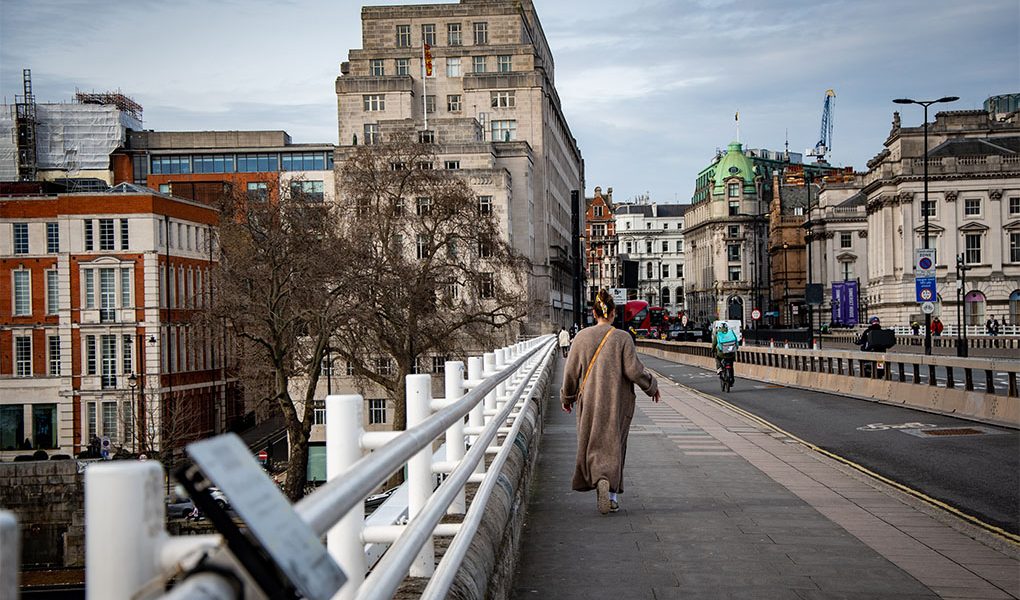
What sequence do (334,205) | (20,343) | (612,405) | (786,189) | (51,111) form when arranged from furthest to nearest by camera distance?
(786,189)
(51,111)
(20,343)
(334,205)
(612,405)

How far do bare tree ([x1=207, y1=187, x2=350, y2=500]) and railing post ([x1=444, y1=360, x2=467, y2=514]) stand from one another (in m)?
34.0

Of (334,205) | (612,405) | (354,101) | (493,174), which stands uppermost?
(354,101)

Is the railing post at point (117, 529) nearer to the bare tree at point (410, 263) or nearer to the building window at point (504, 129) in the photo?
the bare tree at point (410, 263)

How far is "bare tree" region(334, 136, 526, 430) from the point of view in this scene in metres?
43.8

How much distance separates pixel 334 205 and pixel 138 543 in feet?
147

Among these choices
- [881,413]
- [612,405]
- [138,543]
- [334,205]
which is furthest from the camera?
[334,205]

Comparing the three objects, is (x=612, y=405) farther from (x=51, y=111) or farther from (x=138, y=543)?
(x=51, y=111)

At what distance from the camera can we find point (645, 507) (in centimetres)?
1026

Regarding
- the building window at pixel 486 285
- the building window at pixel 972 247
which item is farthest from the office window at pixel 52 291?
the building window at pixel 972 247

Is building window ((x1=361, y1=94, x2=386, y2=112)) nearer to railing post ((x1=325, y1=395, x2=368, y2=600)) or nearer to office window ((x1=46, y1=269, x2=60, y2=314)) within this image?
office window ((x1=46, y1=269, x2=60, y2=314))

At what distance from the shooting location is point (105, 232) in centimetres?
6281

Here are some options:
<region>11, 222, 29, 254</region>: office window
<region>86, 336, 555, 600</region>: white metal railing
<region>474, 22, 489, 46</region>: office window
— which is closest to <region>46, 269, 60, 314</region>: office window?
<region>11, 222, 29, 254</region>: office window

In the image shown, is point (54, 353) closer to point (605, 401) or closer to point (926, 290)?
point (926, 290)

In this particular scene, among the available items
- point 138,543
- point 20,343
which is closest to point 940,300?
point 20,343
